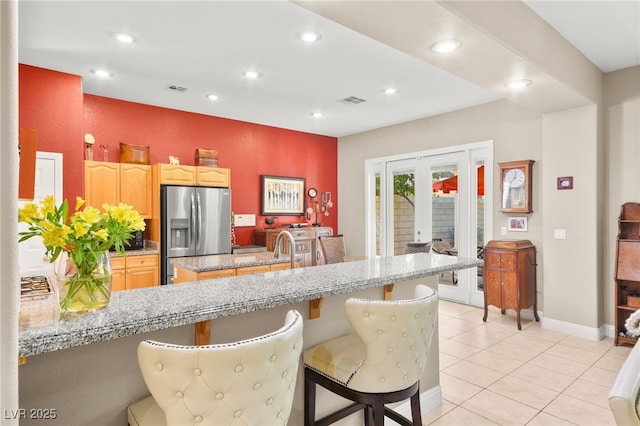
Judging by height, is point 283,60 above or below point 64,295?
above

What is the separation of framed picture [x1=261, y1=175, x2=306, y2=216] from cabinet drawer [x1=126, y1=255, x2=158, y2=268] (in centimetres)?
209

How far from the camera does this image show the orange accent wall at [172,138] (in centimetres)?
375

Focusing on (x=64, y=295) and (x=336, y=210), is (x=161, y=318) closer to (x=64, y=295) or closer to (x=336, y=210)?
(x=64, y=295)

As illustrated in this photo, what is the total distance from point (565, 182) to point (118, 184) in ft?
16.7

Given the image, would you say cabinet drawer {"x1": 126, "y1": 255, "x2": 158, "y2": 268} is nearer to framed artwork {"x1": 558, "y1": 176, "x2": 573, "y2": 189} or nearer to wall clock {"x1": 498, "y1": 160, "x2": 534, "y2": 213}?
wall clock {"x1": 498, "y1": 160, "x2": 534, "y2": 213}

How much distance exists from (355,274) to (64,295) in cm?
125

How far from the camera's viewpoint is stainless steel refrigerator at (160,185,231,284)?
15.2 feet

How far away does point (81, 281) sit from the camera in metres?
1.22

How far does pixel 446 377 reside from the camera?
3.13 m

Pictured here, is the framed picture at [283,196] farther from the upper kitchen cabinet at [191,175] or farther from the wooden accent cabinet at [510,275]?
the wooden accent cabinet at [510,275]

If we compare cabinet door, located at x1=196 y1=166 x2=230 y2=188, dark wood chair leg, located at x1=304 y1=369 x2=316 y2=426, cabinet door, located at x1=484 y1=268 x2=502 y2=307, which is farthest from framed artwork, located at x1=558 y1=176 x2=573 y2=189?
cabinet door, located at x1=196 y1=166 x2=230 y2=188

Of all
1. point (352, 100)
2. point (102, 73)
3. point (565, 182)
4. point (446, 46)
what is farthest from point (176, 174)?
point (565, 182)

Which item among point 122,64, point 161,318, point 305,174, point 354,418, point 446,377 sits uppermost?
point 122,64

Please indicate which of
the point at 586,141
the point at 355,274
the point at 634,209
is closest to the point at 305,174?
the point at 586,141
